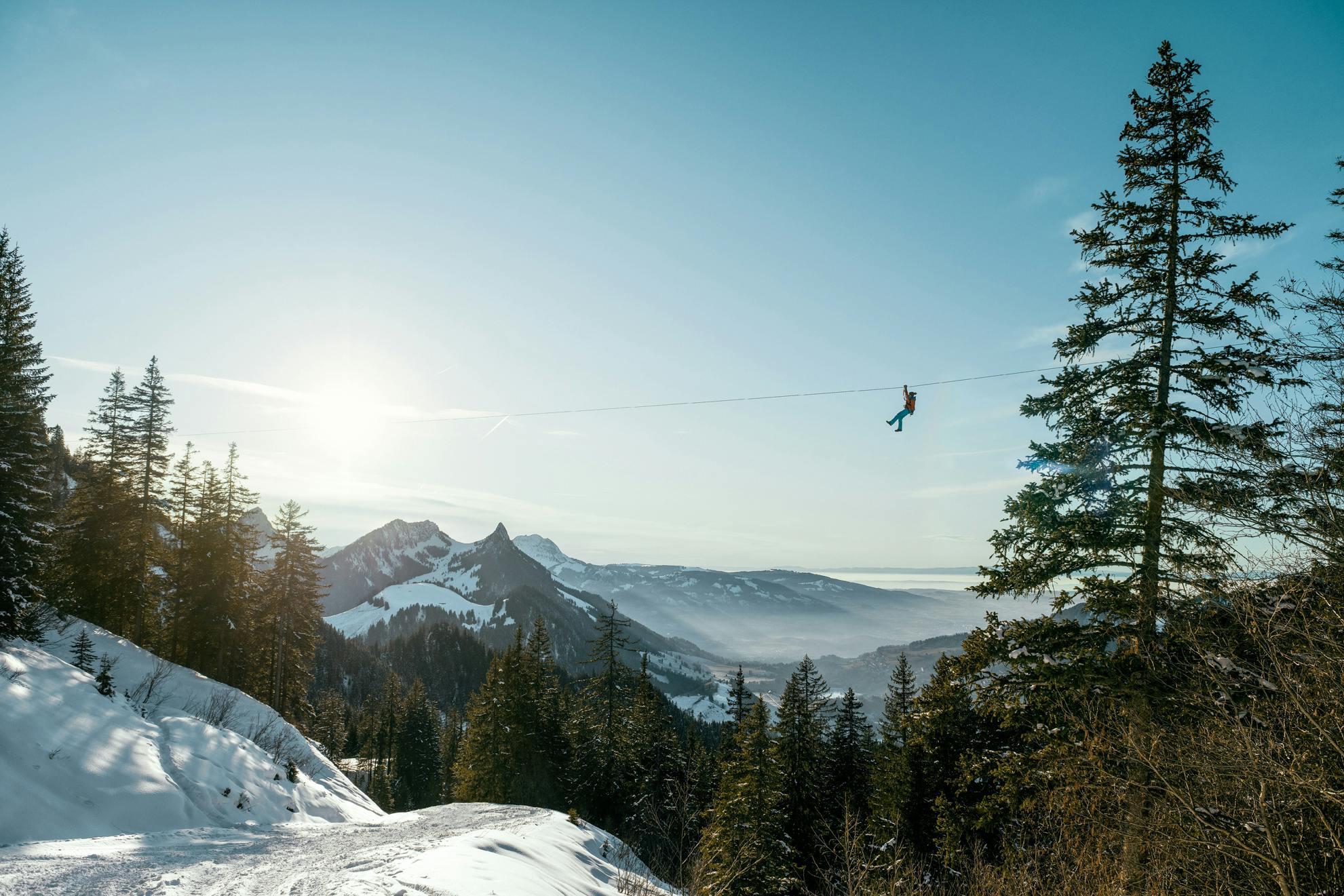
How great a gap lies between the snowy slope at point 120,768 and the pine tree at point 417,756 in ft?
154

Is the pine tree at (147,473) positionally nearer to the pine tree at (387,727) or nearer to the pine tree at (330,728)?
the pine tree at (330,728)

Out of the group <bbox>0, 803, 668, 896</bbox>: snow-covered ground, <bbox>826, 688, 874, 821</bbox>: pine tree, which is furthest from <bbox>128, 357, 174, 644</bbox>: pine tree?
<bbox>826, 688, 874, 821</bbox>: pine tree

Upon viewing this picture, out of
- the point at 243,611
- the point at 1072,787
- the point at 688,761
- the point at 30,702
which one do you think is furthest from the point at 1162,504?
the point at 243,611

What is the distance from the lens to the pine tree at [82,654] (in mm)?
19609

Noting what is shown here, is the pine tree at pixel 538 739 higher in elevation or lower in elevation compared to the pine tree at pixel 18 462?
lower

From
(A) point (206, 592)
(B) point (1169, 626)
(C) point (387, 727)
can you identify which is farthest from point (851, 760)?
(C) point (387, 727)

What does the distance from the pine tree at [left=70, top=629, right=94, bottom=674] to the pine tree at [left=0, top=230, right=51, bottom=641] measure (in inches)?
78.2

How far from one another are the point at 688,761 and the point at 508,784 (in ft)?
33.7

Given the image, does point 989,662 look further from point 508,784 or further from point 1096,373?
point 508,784

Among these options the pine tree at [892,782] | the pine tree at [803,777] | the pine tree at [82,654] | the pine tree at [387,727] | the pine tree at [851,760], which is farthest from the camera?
the pine tree at [387,727]

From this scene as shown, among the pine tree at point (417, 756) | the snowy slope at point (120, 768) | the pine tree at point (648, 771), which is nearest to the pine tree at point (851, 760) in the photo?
the pine tree at point (648, 771)

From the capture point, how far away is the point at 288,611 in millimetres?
32469


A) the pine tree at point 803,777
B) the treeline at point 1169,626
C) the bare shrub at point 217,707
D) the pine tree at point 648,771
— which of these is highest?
the treeline at point 1169,626

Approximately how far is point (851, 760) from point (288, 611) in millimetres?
32118
